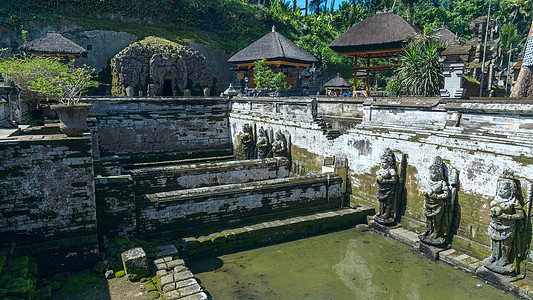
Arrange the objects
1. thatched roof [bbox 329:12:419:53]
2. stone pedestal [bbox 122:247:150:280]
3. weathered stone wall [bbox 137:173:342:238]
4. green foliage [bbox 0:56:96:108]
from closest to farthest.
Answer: stone pedestal [bbox 122:247:150:280] < weathered stone wall [bbox 137:173:342:238] < green foliage [bbox 0:56:96:108] < thatched roof [bbox 329:12:419:53]

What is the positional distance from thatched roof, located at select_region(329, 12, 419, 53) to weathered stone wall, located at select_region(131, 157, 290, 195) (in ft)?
31.8

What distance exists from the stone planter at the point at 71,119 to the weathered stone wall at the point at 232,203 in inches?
82.5

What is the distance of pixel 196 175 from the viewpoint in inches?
425

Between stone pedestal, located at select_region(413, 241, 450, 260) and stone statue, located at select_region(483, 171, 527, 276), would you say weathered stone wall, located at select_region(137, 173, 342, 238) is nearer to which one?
stone pedestal, located at select_region(413, 241, 450, 260)

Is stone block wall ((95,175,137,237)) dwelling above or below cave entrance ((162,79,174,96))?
below

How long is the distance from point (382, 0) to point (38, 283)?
4731cm

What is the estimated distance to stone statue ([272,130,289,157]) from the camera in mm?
12691

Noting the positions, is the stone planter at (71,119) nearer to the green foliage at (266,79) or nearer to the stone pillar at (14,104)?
the stone pillar at (14,104)

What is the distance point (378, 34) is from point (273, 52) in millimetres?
6980

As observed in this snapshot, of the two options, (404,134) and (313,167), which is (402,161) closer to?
(404,134)

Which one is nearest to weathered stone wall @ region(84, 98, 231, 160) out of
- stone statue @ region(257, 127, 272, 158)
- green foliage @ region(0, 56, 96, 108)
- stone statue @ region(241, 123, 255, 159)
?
green foliage @ region(0, 56, 96, 108)

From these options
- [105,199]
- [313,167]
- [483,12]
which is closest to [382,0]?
[483,12]

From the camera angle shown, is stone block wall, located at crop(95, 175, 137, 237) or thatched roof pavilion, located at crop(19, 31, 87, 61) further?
thatched roof pavilion, located at crop(19, 31, 87, 61)

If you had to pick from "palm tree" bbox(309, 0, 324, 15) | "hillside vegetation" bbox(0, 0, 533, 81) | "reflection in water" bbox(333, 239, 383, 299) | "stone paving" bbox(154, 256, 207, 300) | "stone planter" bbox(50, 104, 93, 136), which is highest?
"palm tree" bbox(309, 0, 324, 15)
